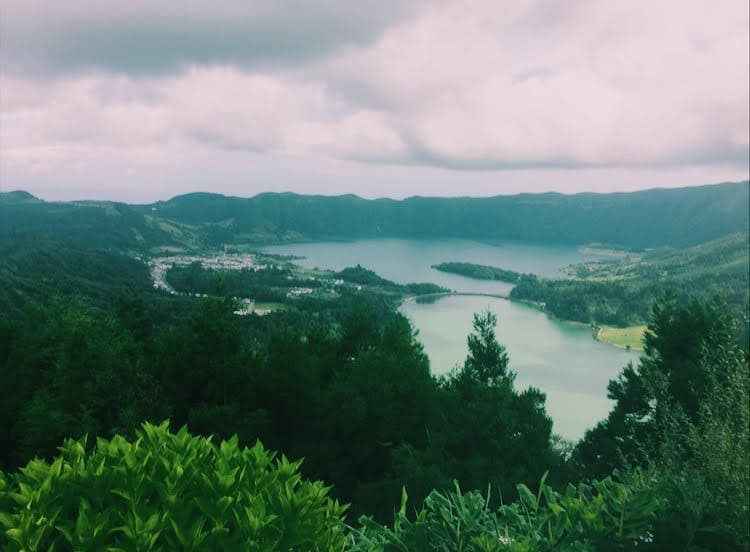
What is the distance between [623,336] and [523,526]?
103434 millimetres

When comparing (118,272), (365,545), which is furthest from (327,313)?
(365,545)

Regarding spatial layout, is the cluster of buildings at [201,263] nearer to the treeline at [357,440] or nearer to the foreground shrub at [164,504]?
the treeline at [357,440]

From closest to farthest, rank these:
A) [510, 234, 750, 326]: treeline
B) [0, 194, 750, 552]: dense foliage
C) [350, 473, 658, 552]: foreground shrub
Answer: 1. [0, 194, 750, 552]: dense foliage
2. [350, 473, 658, 552]: foreground shrub
3. [510, 234, 750, 326]: treeline

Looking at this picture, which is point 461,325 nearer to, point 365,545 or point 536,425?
point 536,425

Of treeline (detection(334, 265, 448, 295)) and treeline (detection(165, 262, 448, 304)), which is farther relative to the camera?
treeline (detection(334, 265, 448, 295))

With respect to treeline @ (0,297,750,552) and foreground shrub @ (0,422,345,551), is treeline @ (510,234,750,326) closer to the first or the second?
treeline @ (0,297,750,552)

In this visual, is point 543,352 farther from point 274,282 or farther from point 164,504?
point 164,504

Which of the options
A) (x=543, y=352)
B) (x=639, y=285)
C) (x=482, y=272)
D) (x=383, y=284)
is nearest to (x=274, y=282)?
(x=383, y=284)

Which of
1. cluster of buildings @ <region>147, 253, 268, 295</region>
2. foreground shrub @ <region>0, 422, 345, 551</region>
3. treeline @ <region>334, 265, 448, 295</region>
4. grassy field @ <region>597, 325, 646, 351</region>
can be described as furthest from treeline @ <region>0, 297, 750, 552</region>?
cluster of buildings @ <region>147, 253, 268, 295</region>

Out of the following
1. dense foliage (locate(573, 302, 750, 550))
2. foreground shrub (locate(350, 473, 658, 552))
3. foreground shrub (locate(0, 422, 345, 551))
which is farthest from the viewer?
dense foliage (locate(573, 302, 750, 550))

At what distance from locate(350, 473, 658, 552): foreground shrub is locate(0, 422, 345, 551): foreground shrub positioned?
0.93 m

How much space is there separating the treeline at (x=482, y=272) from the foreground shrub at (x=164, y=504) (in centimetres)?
16544

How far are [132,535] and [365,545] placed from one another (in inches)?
94.8

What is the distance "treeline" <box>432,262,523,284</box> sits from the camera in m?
169
